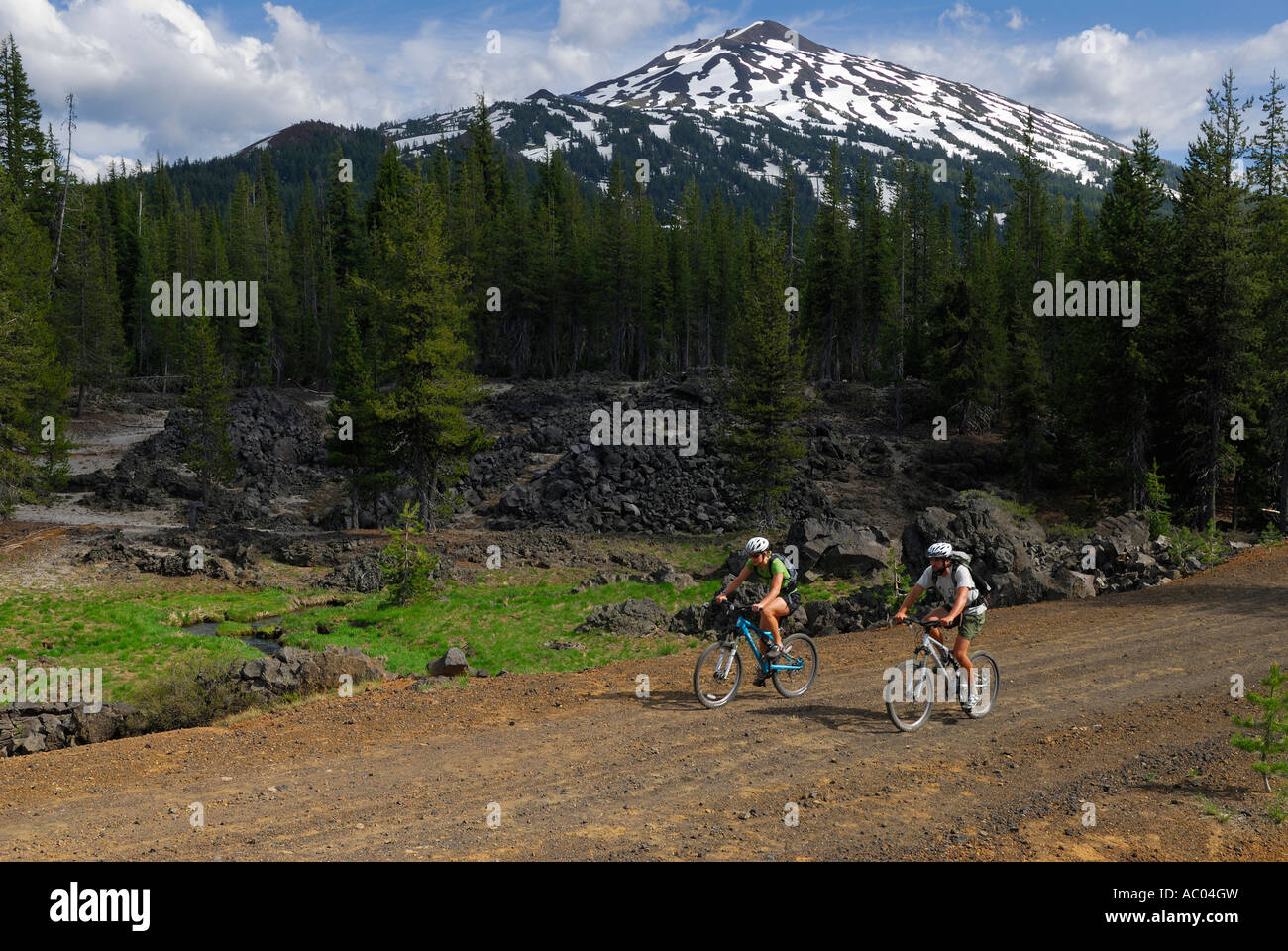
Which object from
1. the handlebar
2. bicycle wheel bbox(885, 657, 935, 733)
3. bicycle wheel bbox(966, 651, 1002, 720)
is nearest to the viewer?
the handlebar

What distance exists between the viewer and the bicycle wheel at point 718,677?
1165 centimetres

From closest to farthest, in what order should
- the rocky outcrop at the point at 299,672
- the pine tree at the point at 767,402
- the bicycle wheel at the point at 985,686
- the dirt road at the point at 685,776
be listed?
1. the dirt road at the point at 685,776
2. the bicycle wheel at the point at 985,686
3. the rocky outcrop at the point at 299,672
4. the pine tree at the point at 767,402

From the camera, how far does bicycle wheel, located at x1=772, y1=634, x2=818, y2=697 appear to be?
39.4 ft

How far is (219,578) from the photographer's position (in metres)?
30.3

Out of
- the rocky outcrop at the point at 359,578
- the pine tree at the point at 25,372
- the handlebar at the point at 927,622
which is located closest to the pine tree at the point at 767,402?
the rocky outcrop at the point at 359,578

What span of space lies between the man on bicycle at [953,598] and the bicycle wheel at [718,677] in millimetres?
2570

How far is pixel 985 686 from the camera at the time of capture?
11047 millimetres

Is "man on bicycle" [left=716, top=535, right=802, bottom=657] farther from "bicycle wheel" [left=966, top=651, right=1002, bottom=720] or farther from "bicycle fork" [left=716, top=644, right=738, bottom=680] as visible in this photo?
"bicycle wheel" [left=966, top=651, right=1002, bottom=720]

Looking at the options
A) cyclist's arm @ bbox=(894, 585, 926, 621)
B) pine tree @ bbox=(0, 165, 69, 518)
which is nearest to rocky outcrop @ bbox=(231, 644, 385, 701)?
cyclist's arm @ bbox=(894, 585, 926, 621)

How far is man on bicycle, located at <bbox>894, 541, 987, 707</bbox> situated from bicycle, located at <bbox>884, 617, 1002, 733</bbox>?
16cm

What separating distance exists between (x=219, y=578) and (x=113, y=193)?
87.3 metres

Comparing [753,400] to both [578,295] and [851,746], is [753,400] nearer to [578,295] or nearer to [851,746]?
[851,746]

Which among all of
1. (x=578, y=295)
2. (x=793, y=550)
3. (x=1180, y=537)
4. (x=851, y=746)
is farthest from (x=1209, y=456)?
(x=578, y=295)

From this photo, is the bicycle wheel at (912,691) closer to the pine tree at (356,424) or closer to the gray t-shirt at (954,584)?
the gray t-shirt at (954,584)
